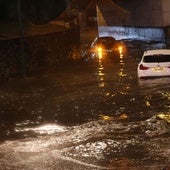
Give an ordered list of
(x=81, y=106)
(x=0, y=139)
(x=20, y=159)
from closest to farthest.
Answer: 1. (x=20, y=159)
2. (x=0, y=139)
3. (x=81, y=106)

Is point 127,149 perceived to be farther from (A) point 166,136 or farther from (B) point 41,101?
(B) point 41,101

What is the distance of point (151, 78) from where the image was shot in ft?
79.0

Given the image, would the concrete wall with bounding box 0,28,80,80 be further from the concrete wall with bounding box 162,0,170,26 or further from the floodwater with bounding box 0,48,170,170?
the concrete wall with bounding box 162,0,170,26

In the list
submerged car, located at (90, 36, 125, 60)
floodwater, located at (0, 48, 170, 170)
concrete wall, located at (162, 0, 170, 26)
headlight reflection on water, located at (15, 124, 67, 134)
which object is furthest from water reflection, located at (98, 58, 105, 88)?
concrete wall, located at (162, 0, 170, 26)

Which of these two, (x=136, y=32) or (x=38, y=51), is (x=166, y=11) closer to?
(x=136, y=32)

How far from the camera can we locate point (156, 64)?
23.6 metres

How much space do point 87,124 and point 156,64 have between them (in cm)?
824

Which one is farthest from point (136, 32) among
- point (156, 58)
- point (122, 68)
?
point (156, 58)

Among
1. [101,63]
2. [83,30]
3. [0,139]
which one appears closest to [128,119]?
[0,139]

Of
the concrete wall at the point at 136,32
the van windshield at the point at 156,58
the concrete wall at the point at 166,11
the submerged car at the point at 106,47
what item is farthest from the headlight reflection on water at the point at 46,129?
the concrete wall at the point at 166,11

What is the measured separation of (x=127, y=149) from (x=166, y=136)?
1469 mm

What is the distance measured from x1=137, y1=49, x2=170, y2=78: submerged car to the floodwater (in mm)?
341

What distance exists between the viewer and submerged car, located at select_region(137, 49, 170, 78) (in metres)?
23.6

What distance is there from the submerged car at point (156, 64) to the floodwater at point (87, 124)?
341 millimetres
